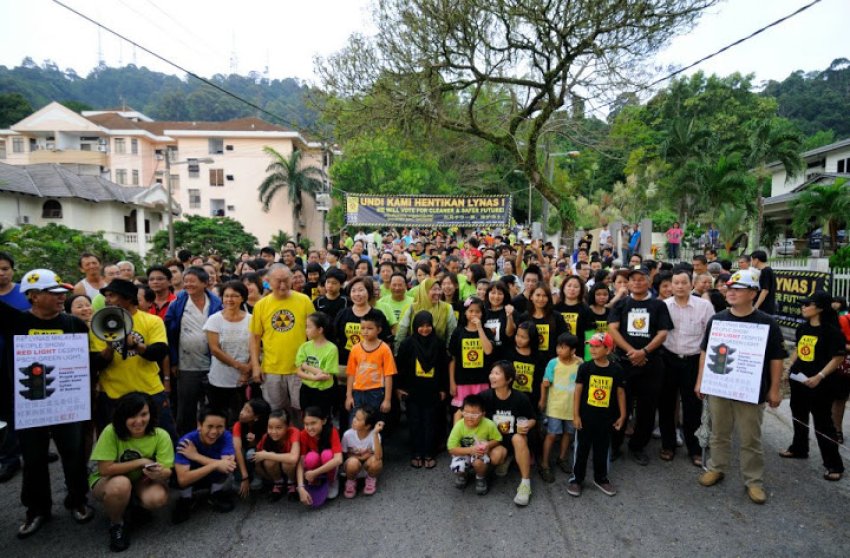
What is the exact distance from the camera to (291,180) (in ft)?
128

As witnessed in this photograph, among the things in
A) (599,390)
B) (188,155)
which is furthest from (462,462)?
(188,155)

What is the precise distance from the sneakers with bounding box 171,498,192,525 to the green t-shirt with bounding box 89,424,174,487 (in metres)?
0.32

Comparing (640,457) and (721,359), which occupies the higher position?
(721,359)

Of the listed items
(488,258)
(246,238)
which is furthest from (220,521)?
(246,238)

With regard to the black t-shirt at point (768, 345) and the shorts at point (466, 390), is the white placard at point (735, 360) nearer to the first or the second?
the black t-shirt at point (768, 345)

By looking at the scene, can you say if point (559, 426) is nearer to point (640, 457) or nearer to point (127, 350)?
point (640, 457)

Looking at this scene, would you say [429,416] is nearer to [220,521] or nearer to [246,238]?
[220,521]

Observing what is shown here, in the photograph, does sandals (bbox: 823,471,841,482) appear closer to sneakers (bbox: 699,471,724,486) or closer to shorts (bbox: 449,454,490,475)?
sneakers (bbox: 699,471,724,486)

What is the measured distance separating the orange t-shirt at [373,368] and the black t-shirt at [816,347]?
161 inches

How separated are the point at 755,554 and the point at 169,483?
4.61m

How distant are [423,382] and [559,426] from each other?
139cm

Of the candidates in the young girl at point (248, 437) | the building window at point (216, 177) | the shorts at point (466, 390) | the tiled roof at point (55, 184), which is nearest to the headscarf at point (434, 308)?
the shorts at point (466, 390)

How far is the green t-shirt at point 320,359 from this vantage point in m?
4.82

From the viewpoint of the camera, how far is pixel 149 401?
155 inches
